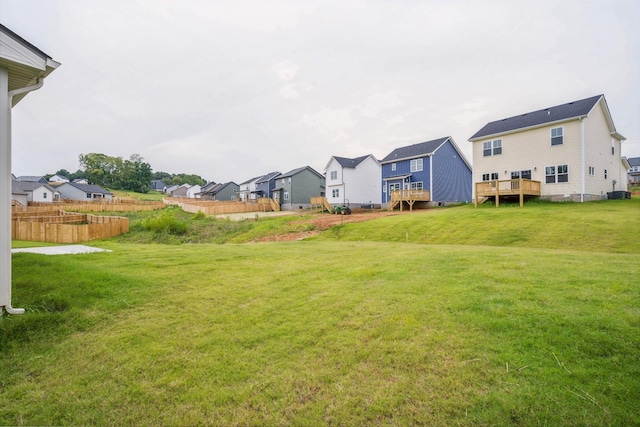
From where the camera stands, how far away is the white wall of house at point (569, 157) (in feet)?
68.8

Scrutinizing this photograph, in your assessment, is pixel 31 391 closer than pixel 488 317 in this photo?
Yes

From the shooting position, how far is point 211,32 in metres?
14.6

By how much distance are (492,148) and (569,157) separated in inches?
224

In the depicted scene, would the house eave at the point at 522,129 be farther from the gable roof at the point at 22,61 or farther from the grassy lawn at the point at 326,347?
the gable roof at the point at 22,61

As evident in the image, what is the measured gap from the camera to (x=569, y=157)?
21.2 meters

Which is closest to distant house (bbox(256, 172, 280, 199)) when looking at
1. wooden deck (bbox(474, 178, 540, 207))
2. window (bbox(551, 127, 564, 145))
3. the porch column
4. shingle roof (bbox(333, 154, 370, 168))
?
shingle roof (bbox(333, 154, 370, 168))

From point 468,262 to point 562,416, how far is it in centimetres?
517

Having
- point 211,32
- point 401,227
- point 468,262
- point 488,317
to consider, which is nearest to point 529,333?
point 488,317

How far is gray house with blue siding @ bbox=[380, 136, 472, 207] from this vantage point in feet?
101

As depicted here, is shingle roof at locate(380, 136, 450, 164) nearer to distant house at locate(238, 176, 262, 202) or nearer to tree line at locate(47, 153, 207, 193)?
distant house at locate(238, 176, 262, 202)

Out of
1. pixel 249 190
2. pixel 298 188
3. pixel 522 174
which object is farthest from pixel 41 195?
pixel 522 174

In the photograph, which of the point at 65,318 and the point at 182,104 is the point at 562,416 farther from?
the point at 182,104

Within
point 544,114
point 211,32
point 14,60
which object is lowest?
point 14,60

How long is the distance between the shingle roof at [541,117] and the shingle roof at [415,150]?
16.3 ft
